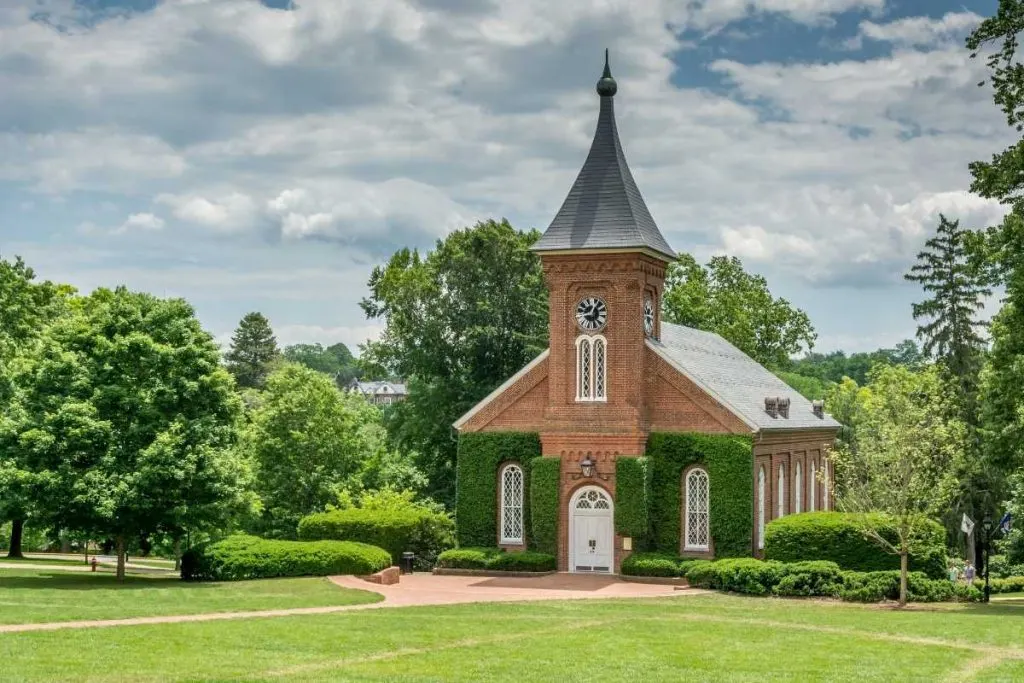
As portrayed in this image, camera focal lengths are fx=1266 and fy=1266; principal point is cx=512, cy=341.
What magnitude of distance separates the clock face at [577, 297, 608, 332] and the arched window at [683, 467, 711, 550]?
5.87 metres

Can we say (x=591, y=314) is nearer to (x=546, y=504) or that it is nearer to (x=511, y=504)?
(x=546, y=504)

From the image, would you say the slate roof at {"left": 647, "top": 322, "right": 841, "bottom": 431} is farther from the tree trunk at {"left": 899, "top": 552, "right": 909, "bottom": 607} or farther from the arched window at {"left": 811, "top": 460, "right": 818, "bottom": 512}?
the tree trunk at {"left": 899, "top": 552, "right": 909, "bottom": 607}

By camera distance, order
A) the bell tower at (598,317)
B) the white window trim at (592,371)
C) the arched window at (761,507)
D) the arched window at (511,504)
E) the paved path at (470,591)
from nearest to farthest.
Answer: the paved path at (470,591) < the bell tower at (598,317) < the white window trim at (592,371) < the arched window at (761,507) < the arched window at (511,504)

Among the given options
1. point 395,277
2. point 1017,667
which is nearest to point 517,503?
point 395,277

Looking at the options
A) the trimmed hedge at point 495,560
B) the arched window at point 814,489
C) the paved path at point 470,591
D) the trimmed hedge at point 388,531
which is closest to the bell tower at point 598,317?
the trimmed hedge at point 495,560

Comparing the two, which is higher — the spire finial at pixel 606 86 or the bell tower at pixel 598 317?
the spire finial at pixel 606 86

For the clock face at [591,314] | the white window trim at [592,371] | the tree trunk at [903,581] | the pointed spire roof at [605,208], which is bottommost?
the tree trunk at [903,581]

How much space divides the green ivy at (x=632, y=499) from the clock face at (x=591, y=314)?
4.62 metres

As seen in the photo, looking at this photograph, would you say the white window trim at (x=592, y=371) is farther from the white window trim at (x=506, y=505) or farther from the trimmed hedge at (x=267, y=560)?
the trimmed hedge at (x=267, y=560)

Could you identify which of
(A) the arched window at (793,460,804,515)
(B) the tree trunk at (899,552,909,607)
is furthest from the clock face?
(B) the tree trunk at (899,552,909,607)

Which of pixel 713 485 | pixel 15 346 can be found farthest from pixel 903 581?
pixel 15 346

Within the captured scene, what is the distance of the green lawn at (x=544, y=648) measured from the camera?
2125 centimetres

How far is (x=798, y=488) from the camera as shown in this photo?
5012 centimetres

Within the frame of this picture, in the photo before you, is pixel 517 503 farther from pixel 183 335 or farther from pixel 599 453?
pixel 183 335
